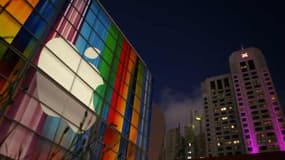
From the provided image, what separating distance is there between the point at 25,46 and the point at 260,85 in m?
117

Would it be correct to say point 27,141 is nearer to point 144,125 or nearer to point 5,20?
point 5,20

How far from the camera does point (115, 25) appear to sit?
25.3 m

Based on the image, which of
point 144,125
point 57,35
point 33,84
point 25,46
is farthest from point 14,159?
point 144,125

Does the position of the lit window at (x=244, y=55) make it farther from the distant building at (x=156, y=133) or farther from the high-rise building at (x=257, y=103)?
the distant building at (x=156, y=133)

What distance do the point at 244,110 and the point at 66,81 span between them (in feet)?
354

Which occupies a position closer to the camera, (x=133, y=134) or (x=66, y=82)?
(x=66, y=82)

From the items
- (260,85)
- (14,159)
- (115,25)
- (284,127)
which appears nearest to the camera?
(14,159)

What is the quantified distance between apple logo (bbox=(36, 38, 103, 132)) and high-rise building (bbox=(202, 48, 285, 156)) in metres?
95.2

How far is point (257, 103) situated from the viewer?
106438 mm

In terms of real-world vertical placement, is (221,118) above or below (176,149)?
above

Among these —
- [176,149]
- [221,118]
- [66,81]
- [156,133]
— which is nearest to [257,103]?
[221,118]

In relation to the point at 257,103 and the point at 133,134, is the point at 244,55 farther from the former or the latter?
the point at 133,134

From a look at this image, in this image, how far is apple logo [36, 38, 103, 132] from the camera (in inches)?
578

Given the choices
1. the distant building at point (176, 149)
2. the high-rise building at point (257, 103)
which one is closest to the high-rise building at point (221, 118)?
the high-rise building at point (257, 103)
